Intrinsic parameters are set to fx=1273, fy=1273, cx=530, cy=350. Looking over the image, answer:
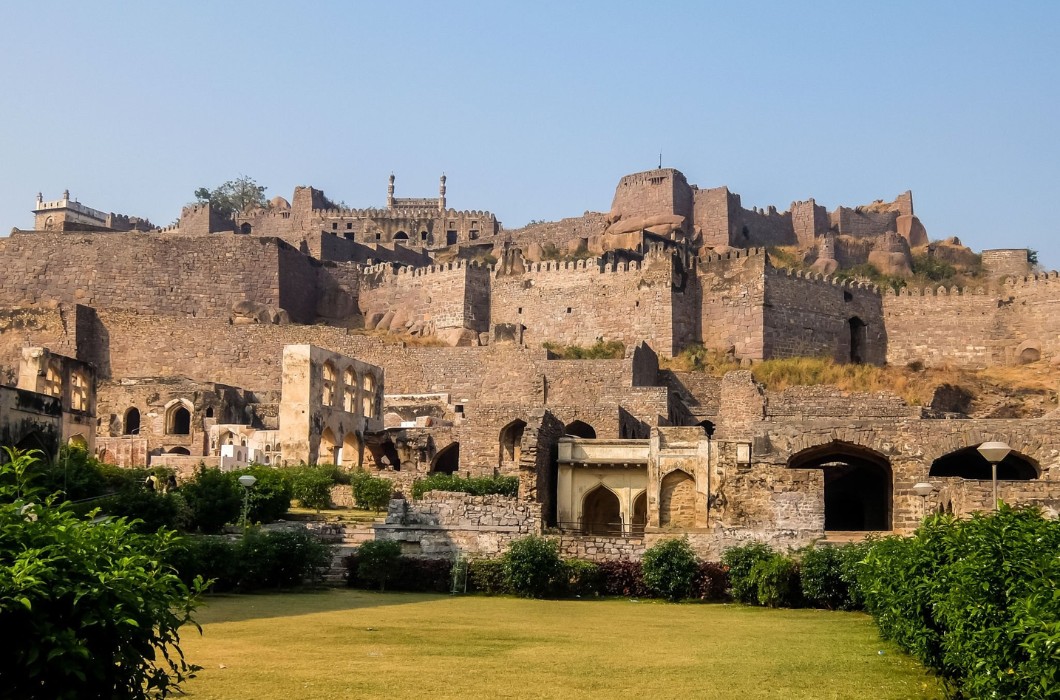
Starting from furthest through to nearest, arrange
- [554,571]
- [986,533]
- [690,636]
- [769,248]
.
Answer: [769,248] → [554,571] → [690,636] → [986,533]

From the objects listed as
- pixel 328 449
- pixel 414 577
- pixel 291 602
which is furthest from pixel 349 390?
pixel 291 602

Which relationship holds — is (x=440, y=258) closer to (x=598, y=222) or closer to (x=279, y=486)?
(x=598, y=222)

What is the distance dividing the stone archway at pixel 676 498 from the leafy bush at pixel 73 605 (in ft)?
74.0

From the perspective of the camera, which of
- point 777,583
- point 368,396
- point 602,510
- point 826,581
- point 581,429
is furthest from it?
point 368,396

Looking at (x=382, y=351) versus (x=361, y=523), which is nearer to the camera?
(x=361, y=523)

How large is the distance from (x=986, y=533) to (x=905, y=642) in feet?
9.56

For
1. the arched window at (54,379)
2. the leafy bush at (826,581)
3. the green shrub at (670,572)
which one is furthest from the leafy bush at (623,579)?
the arched window at (54,379)

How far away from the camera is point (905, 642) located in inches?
502

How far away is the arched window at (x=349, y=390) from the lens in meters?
41.1

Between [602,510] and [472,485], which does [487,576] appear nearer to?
[472,485]

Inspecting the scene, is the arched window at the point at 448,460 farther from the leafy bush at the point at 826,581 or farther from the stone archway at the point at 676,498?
the leafy bush at the point at 826,581

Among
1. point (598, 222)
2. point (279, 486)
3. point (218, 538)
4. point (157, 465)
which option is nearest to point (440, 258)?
point (598, 222)

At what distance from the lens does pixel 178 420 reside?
44.8m

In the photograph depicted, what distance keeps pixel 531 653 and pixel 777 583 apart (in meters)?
7.86
